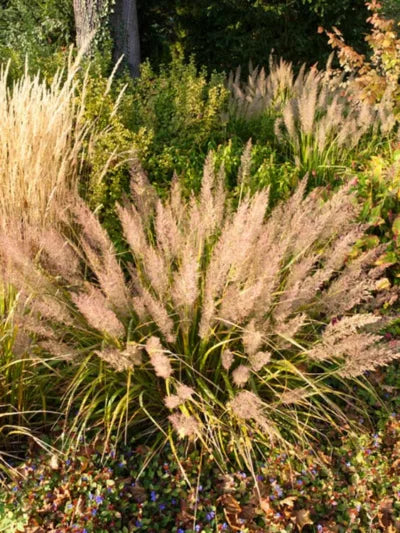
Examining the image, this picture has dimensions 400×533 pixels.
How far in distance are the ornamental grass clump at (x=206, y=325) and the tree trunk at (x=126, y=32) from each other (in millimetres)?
4091

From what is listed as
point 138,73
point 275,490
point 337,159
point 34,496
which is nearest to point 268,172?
point 337,159

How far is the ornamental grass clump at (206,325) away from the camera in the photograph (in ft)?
7.39

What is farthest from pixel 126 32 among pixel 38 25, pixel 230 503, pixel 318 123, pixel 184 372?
pixel 230 503

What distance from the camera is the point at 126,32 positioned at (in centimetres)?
645

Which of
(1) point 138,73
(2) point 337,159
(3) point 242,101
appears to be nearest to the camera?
(2) point 337,159

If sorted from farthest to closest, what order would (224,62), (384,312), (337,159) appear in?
(224,62), (337,159), (384,312)

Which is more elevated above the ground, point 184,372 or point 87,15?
point 87,15

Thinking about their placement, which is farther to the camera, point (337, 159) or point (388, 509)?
point (337, 159)

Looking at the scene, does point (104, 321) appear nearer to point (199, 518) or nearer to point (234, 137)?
point (199, 518)

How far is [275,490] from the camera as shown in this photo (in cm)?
240

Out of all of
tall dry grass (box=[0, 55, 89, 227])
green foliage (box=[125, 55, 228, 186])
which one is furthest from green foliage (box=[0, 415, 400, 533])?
green foliage (box=[125, 55, 228, 186])

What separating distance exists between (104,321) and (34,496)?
74 centimetres

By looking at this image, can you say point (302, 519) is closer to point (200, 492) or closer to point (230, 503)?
point (230, 503)

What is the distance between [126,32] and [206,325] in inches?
201
